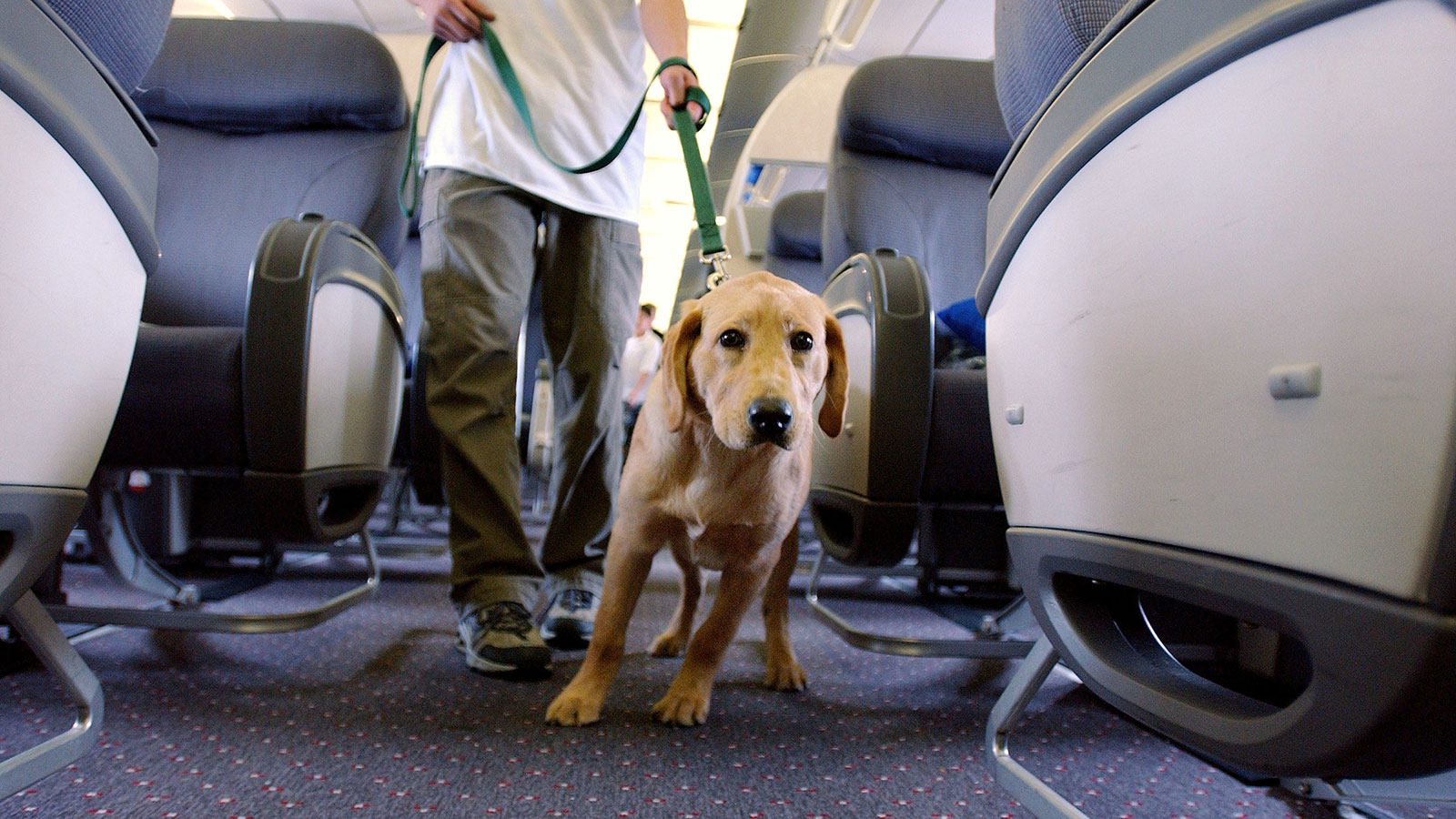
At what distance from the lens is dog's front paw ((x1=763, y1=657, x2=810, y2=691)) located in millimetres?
1505

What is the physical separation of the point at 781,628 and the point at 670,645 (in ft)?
0.96

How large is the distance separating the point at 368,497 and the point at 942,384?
129 centimetres

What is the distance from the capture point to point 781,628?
1560 millimetres

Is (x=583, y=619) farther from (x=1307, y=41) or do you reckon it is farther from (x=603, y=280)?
(x=1307, y=41)

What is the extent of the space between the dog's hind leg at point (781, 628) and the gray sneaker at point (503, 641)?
0.43 m

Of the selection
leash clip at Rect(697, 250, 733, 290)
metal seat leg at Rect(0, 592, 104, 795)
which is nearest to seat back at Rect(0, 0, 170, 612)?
metal seat leg at Rect(0, 592, 104, 795)

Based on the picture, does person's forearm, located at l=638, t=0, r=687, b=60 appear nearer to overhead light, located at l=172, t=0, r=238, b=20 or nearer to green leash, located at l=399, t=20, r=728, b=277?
green leash, located at l=399, t=20, r=728, b=277

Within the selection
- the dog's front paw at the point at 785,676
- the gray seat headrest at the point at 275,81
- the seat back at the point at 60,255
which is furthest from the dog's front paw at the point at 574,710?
the gray seat headrest at the point at 275,81

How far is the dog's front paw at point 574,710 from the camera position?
1200mm

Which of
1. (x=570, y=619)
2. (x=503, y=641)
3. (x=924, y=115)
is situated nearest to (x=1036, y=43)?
(x=503, y=641)

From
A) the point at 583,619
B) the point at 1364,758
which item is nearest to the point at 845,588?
the point at 583,619

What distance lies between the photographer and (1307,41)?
1.54 feet

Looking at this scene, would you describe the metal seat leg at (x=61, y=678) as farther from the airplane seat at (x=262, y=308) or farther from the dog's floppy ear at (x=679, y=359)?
the dog's floppy ear at (x=679, y=359)

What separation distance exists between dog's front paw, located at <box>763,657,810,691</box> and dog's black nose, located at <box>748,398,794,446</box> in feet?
2.23
